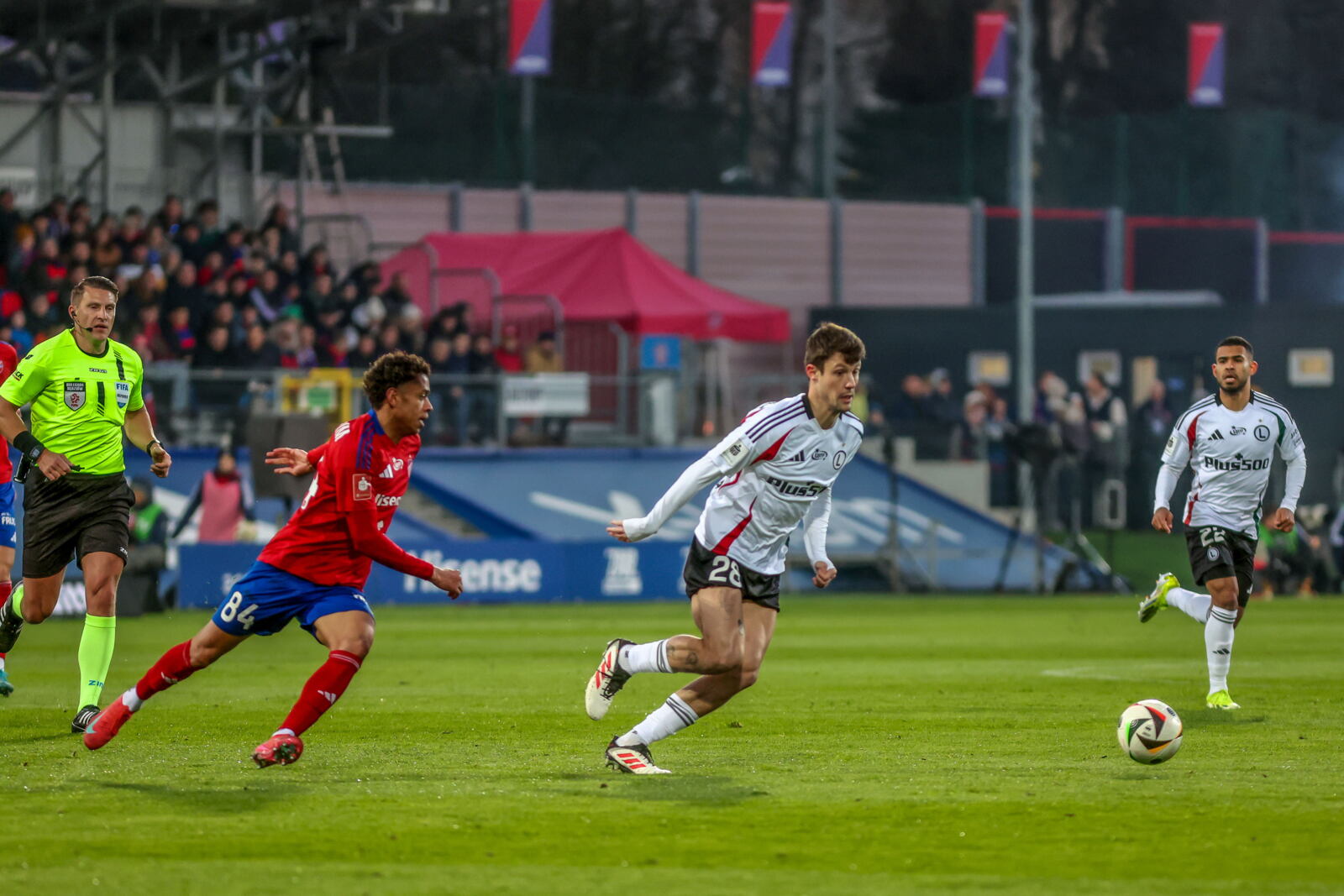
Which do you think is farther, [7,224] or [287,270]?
[287,270]

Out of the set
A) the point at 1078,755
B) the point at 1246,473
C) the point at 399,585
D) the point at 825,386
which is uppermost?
the point at 825,386

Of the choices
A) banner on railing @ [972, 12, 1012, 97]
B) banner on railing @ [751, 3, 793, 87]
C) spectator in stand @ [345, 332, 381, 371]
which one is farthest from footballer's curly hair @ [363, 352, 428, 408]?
banner on railing @ [972, 12, 1012, 97]

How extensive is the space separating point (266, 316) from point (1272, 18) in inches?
1174

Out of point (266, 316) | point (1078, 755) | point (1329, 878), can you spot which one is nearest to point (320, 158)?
point (266, 316)

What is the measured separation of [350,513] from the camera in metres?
9.15

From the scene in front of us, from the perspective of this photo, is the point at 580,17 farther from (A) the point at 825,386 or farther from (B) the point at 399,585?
(A) the point at 825,386

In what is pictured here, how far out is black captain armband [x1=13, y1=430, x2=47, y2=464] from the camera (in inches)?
439

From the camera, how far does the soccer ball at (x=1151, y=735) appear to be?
388 inches

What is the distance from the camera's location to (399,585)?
2653cm

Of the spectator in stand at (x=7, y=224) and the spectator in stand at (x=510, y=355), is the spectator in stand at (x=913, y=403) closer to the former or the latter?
the spectator in stand at (x=510, y=355)

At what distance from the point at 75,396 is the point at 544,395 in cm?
1697

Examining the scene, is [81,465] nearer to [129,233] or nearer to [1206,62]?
[129,233]

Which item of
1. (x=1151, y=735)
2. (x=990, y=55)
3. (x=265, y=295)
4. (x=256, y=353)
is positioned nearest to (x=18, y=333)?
(x=256, y=353)

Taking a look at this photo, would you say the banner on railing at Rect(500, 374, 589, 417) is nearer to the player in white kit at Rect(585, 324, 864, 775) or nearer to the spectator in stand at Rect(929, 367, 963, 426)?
the spectator in stand at Rect(929, 367, 963, 426)
